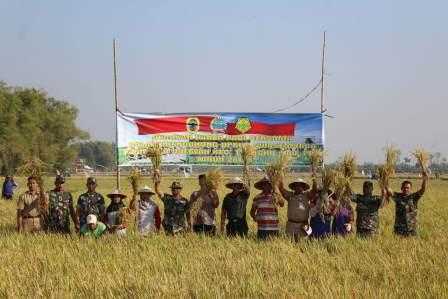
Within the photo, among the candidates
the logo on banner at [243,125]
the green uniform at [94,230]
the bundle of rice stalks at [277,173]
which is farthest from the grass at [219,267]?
the logo on banner at [243,125]

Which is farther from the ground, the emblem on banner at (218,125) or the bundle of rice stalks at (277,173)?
the emblem on banner at (218,125)

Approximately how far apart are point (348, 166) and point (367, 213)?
0.85 meters

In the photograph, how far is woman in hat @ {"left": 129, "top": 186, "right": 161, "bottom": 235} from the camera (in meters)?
8.62

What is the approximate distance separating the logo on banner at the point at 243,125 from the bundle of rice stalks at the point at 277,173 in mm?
4160

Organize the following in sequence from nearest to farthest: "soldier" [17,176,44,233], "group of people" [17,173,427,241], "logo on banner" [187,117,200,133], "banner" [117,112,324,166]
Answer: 1. "group of people" [17,173,427,241]
2. "soldier" [17,176,44,233]
3. "banner" [117,112,324,166]
4. "logo on banner" [187,117,200,133]

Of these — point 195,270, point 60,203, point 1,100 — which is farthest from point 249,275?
point 1,100

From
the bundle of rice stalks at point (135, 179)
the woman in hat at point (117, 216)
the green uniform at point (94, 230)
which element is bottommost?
the green uniform at point (94, 230)

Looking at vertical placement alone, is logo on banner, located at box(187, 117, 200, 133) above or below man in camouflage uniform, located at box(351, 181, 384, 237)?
above

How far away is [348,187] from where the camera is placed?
8.26 metres

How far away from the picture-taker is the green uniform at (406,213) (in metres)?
8.47

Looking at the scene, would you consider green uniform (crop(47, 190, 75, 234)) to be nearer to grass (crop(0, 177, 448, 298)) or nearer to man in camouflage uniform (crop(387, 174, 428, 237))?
grass (crop(0, 177, 448, 298))

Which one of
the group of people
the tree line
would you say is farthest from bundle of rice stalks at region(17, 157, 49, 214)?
the tree line

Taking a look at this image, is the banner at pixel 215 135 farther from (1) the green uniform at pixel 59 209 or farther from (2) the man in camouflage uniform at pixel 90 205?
(2) the man in camouflage uniform at pixel 90 205

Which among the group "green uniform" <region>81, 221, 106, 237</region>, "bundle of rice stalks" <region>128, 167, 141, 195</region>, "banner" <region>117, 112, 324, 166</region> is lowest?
"green uniform" <region>81, 221, 106, 237</region>
